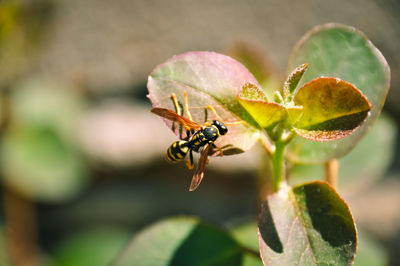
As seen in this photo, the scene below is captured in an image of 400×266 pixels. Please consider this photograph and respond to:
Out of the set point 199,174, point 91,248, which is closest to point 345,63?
point 199,174

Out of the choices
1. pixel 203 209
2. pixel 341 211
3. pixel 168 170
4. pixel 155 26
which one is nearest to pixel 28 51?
pixel 155 26

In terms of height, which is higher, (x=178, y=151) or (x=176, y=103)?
(x=176, y=103)

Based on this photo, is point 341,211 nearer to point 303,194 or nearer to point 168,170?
point 303,194

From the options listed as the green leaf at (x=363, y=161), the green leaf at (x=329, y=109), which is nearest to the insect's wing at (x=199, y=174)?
the green leaf at (x=329, y=109)

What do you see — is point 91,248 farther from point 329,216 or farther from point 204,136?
point 329,216

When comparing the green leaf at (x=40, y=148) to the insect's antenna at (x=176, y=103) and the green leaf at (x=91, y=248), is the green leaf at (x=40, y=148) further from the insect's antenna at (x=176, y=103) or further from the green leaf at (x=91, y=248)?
the insect's antenna at (x=176, y=103)

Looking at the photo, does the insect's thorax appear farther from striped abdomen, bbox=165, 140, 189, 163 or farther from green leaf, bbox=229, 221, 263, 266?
green leaf, bbox=229, 221, 263, 266
